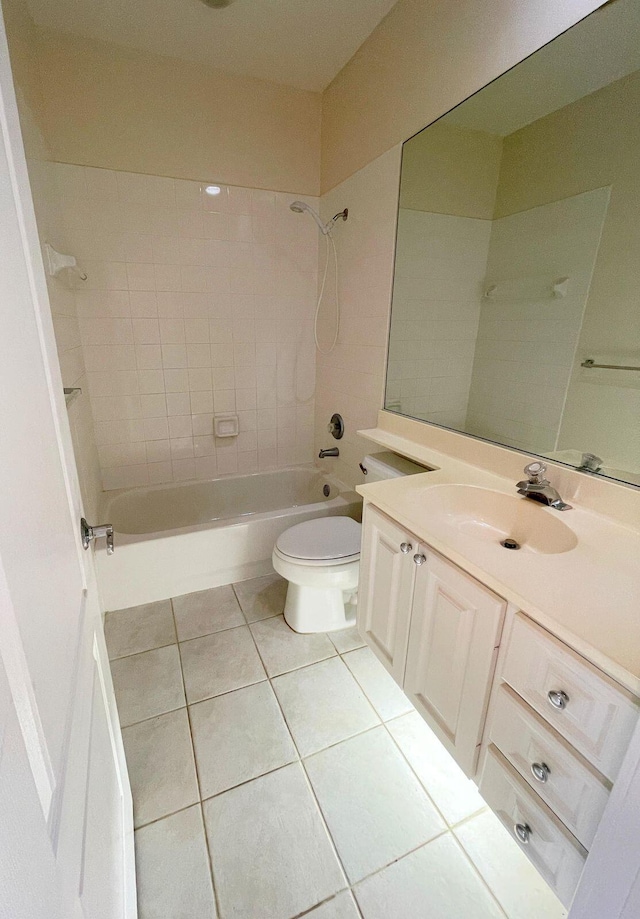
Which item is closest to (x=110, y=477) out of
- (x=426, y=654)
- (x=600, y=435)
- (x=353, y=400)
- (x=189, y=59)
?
(x=353, y=400)

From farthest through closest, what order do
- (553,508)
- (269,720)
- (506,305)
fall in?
1. (506,305)
2. (269,720)
3. (553,508)

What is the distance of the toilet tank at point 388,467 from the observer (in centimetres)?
163

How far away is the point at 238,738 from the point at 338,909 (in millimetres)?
511

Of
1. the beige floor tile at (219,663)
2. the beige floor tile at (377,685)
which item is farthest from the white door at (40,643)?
the beige floor tile at (377,685)

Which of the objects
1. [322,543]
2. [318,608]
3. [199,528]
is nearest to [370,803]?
[318,608]

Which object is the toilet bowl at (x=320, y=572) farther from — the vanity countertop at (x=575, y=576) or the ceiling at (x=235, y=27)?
the ceiling at (x=235, y=27)

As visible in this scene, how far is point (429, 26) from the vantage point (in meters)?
1.44

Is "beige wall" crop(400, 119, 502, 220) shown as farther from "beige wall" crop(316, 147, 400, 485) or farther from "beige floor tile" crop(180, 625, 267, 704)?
"beige floor tile" crop(180, 625, 267, 704)

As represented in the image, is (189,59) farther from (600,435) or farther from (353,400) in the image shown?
(600,435)

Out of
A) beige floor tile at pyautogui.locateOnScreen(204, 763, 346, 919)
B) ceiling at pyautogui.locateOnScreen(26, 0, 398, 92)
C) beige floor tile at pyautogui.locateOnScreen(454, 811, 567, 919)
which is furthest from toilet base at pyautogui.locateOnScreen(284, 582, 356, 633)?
ceiling at pyautogui.locateOnScreen(26, 0, 398, 92)

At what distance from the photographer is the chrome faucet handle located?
3.71 feet

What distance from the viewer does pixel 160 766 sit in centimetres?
122

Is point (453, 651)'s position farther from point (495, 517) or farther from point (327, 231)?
point (327, 231)

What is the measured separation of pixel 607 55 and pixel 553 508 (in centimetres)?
132
